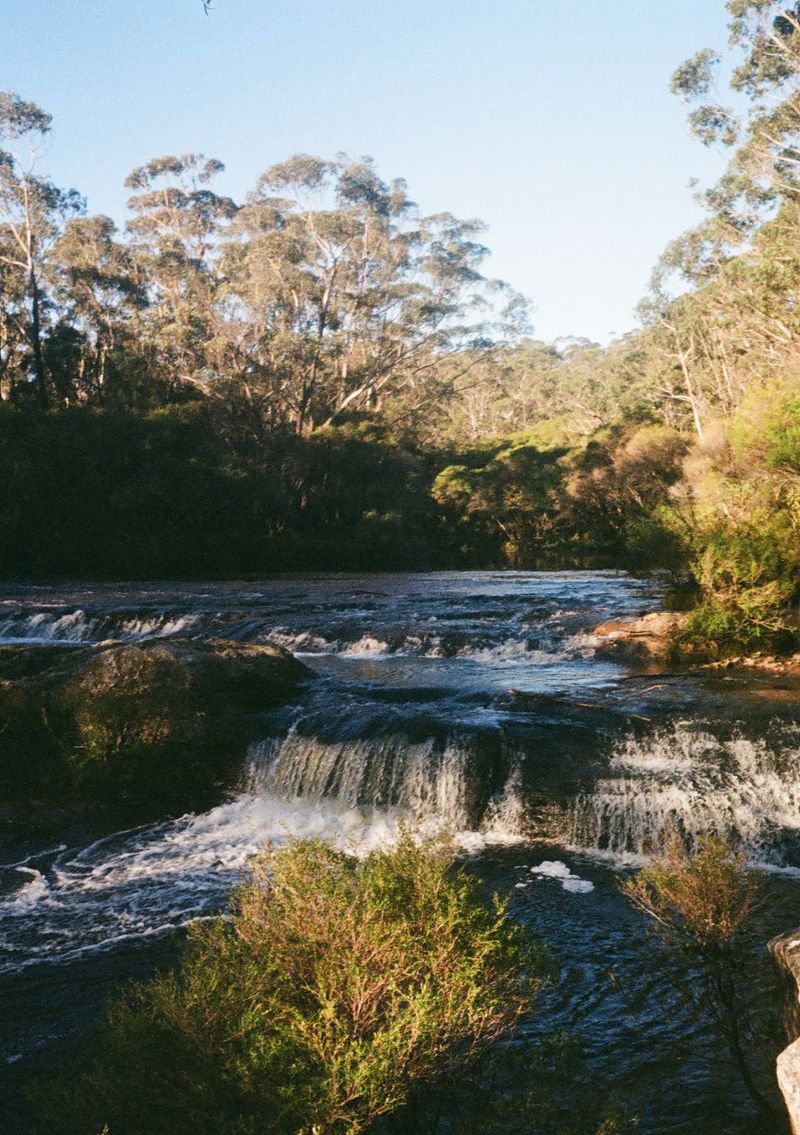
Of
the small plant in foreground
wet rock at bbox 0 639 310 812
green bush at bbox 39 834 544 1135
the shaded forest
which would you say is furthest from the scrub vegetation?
the shaded forest

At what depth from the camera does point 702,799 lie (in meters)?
8.23

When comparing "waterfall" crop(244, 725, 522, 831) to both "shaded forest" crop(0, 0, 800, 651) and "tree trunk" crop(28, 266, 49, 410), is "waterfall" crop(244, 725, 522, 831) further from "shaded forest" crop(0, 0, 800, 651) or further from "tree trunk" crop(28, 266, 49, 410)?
"tree trunk" crop(28, 266, 49, 410)

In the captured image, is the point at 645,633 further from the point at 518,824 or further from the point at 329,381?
the point at 329,381

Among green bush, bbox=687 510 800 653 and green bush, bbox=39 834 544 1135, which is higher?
green bush, bbox=687 510 800 653

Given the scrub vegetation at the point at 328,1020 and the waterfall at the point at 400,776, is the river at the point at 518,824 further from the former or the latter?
the scrub vegetation at the point at 328,1020

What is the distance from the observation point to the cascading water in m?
7.91

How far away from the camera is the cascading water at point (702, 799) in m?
7.91

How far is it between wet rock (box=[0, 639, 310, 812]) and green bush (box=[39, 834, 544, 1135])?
18.8ft

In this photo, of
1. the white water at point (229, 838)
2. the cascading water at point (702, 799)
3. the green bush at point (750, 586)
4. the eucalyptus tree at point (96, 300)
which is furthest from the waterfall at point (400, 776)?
the eucalyptus tree at point (96, 300)

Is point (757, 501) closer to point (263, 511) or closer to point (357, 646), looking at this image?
point (357, 646)

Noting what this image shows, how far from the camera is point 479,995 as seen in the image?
370 cm

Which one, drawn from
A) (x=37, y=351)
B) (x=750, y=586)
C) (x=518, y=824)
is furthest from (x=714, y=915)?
(x=37, y=351)

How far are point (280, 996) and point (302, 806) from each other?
19.8 feet

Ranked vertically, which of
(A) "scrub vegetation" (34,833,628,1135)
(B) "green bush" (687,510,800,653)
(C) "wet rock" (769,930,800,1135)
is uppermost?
(B) "green bush" (687,510,800,653)
